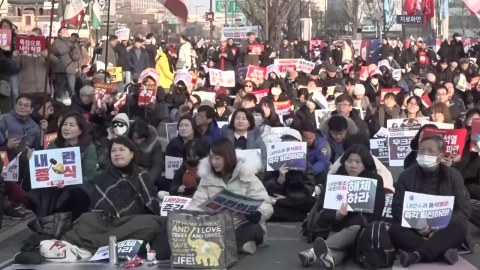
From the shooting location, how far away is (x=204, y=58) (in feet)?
119

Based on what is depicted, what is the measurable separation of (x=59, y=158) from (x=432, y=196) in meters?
3.58

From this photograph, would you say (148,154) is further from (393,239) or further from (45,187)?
(393,239)

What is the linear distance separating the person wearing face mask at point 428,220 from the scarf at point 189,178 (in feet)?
Result: 9.50

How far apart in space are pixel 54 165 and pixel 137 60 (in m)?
16.0

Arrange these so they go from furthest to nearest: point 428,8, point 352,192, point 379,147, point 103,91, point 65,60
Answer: point 428,8, point 65,60, point 103,91, point 379,147, point 352,192

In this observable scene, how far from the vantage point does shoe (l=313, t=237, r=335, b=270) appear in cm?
812

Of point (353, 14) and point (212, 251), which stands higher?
point (353, 14)

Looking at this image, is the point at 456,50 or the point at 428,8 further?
the point at 428,8

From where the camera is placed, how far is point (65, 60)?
18750 millimetres

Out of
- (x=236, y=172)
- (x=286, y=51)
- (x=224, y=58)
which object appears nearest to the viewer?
(x=236, y=172)

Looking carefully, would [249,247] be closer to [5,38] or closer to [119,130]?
[119,130]

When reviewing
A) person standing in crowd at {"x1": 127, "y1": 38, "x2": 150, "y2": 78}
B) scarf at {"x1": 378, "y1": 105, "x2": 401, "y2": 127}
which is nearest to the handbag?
scarf at {"x1": 378, "y1": 105, "x2": 401, "y2": 127}

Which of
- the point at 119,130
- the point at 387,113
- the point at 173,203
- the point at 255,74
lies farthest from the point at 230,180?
the point at 255,74

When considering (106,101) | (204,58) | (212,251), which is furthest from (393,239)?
(204,58)
